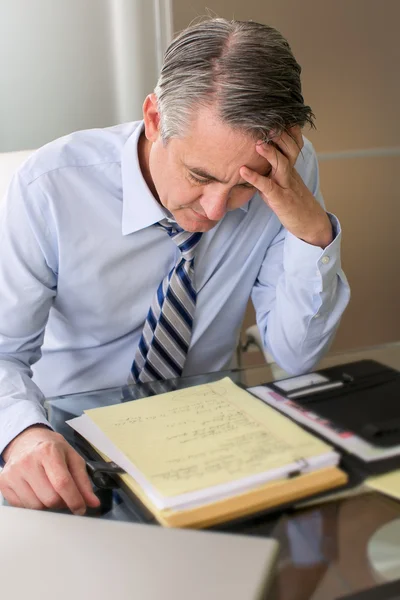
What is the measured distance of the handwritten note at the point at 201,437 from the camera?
870 mm

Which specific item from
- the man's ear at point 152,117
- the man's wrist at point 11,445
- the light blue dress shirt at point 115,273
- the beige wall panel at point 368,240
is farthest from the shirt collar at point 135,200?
the beige wall panel at point 368,240

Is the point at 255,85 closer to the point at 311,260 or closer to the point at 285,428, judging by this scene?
the point at 311,260

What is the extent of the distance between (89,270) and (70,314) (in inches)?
4.7

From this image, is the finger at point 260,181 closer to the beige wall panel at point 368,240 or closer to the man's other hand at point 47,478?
the man's other hand at point 47,478

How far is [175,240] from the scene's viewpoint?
1.45 meters

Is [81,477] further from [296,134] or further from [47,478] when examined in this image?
[296,134]

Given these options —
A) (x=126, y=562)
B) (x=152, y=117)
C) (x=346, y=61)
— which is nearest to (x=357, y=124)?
(x=346, y=61)

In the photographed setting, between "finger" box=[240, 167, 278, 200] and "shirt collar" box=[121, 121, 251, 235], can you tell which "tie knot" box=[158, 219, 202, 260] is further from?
"finger" box=[240, 167, 278, 200]

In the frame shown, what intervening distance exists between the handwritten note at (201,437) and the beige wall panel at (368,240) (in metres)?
1.86

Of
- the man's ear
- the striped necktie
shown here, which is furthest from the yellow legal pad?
the man's ear

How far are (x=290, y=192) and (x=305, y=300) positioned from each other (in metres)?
0.24

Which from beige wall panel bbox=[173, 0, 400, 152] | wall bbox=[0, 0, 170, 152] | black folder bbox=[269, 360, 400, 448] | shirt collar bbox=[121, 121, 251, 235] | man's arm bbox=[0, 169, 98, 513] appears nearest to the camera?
black folder bbox=[269, 360, 400, 448]

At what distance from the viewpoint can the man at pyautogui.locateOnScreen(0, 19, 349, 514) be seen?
1153mm

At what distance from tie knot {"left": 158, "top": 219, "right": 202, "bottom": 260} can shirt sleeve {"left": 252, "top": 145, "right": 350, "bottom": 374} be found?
0.63ft
